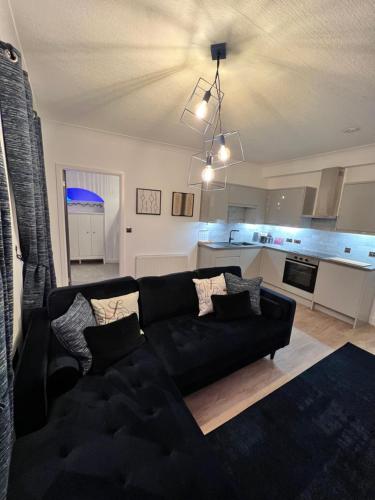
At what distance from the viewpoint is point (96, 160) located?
318cm

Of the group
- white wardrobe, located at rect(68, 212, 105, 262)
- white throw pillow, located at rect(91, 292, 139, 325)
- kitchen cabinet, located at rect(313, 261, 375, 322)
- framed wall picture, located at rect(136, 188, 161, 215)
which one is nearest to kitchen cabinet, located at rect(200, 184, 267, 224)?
framed wall picture, located at rect(136, 188, 161, 215)

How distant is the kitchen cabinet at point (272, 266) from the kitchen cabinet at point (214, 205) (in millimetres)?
1213

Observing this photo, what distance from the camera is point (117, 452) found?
932mm

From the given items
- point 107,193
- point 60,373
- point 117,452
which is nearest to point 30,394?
point 60,373

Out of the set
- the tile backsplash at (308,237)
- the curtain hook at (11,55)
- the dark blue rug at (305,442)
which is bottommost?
the dark blue rug at (305,442)

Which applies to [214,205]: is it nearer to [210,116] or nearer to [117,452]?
[210,116]

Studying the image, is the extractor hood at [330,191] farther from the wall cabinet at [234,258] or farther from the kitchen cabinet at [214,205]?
the kitchen cabinet at [214,205]

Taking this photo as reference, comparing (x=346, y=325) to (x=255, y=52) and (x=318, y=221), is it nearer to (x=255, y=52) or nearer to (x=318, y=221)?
(x=318, y=221)

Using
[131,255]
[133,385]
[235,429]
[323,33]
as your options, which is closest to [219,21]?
[323,33]

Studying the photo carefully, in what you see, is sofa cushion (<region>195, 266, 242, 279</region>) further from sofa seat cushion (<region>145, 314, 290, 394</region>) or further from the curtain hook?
the curtain hook

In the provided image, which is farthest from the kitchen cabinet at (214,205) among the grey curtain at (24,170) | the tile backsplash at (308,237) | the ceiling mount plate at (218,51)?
the grey curtain at (24,170)

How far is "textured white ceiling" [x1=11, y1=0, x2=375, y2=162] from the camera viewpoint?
1144mm

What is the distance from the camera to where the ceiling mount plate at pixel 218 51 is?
1.36m

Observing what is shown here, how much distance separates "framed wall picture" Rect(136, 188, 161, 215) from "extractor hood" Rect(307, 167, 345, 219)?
2.82 meters
